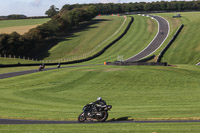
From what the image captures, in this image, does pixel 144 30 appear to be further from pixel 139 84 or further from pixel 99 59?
pixel 139 84

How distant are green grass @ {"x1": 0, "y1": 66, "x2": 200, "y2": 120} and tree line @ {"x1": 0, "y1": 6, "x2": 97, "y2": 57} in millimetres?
57200

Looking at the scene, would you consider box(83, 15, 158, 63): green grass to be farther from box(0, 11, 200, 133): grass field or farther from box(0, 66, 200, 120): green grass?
box(0, 11, 200, 133): grass field

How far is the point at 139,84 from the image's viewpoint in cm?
4553

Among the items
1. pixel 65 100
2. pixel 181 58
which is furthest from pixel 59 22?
pixel 65 100

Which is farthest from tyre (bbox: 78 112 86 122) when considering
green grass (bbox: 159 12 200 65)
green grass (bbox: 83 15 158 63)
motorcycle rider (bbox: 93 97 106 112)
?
green grass (bbox: 83 15 158 63)

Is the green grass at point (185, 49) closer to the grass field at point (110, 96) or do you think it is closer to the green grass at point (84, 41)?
the grass field at point (110, 96)

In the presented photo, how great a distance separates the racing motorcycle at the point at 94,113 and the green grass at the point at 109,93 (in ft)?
4.13

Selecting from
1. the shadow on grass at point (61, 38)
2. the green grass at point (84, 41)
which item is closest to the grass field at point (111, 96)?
the green grass at point (84, 41)

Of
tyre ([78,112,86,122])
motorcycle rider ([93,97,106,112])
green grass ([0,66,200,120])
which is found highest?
motorcycle rider ([93,97,106,112])

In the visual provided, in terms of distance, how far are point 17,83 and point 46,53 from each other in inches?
2642

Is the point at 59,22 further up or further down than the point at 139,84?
further up

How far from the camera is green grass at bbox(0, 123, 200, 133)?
1656cm

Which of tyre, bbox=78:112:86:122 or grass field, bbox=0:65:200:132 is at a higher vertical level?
tyre, bbox=78:112:86:122

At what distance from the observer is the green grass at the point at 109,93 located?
23.5 m
